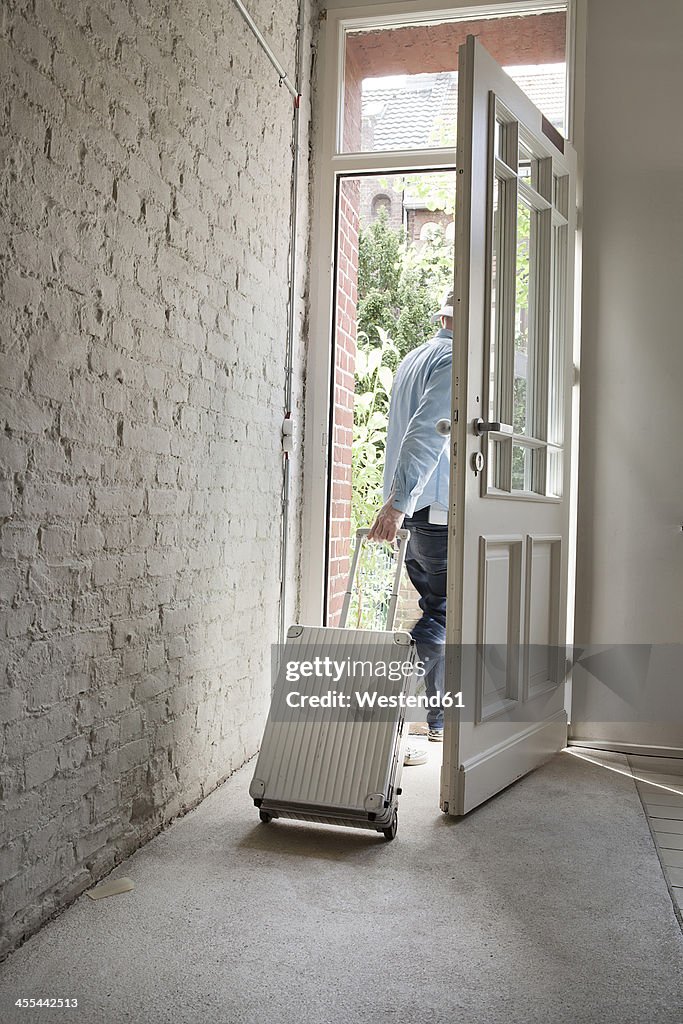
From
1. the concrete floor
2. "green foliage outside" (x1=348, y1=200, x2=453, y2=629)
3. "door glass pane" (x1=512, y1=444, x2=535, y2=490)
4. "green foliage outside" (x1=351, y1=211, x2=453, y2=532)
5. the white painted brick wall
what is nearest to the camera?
the concrete floor

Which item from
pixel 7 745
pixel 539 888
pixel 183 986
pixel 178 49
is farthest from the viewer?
pixel 178 49

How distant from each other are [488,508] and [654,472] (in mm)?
980

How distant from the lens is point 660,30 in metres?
3.43

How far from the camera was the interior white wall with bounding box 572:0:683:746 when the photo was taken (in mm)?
3418

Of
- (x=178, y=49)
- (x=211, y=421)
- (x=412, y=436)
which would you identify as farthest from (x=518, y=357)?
(x=178, y=49)

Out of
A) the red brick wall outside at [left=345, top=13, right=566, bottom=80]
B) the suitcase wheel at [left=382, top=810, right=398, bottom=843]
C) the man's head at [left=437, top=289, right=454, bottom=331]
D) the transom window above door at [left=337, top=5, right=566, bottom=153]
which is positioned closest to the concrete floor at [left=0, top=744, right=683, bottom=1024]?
the suitcase wheel at [left=382, top=810, right=398, bottom=843]

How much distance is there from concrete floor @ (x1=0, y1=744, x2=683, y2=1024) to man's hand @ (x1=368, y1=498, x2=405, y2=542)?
93 centimetres

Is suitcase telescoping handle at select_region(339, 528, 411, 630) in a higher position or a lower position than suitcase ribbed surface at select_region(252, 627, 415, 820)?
higher

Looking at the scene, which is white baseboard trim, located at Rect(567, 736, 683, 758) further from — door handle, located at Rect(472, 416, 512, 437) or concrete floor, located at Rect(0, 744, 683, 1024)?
door handle, located at Rect(472, 416, 512, 437)

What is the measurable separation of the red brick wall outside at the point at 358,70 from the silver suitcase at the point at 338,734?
3.47 ft

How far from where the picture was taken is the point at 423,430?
3.15 m

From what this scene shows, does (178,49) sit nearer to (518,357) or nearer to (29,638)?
(518,357)

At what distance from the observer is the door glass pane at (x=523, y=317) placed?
308 cm

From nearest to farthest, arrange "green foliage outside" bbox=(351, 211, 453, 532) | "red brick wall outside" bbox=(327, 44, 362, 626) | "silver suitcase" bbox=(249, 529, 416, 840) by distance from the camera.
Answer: "silver suitcase" bbox=(249, 529, 416, 840) < "red brick wall outside" bbox=(327, 44, 362, 626) < "green foliage outside" bbox=(351, 211, 453, 532)
